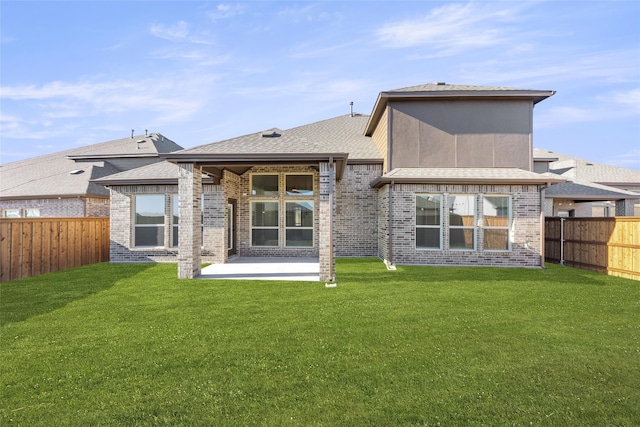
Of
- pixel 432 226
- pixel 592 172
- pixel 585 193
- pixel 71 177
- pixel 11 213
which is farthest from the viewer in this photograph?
pixel 592 172

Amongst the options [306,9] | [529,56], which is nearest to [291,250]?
[306,9]

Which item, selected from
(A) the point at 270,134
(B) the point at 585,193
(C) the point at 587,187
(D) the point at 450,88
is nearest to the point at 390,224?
(A) the point at 270,134

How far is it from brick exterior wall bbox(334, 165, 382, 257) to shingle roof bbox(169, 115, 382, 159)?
966 millimetres

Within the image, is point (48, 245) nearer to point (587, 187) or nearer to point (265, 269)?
point (265, 269)

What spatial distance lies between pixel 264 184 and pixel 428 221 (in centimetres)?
688

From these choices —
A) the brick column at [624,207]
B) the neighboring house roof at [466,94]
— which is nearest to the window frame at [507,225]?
the neighboring house roof at [466,94]

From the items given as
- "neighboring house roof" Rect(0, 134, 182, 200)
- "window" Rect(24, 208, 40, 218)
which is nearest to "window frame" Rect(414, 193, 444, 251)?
"neighboring house roof" Rect(0, 134, 182, 200)

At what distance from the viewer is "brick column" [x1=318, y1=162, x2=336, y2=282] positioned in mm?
8930

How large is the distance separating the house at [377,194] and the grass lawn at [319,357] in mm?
3203

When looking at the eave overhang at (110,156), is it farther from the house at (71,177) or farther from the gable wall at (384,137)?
the gable wall at (384,137)

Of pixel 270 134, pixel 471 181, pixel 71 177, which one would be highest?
pixel 270 134

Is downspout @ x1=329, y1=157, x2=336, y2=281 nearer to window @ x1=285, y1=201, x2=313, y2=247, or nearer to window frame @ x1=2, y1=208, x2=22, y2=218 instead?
window @ x1=285, y1=201, x2=313, y2=247

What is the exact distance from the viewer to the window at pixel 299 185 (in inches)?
564

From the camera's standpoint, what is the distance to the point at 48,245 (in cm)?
1060
